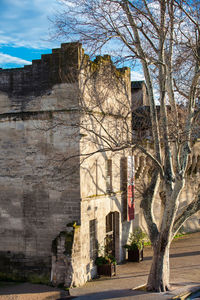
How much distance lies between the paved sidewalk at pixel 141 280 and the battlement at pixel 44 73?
7.28 m

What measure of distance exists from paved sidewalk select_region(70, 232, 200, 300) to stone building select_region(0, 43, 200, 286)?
0.81m

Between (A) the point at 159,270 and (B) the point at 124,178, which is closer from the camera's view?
(A) the point at 159,270

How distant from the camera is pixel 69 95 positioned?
1426 cm

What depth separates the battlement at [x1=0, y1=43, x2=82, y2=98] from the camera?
46.8 feet

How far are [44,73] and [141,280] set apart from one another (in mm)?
8439

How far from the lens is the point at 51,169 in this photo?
14477 mm

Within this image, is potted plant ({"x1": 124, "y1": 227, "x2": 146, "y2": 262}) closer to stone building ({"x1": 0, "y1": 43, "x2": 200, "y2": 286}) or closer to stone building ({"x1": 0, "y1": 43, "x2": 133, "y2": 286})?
stone building ({"x1": 0, "y1": 43, "x2": 200, "y2": 286})

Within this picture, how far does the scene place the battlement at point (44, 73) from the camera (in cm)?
1426

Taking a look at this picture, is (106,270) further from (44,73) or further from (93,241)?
(44,73)

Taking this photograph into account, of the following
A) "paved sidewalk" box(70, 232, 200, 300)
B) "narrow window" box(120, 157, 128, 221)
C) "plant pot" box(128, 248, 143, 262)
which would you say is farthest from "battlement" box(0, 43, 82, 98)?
"plant pot" box(128, 248, 143, 262)

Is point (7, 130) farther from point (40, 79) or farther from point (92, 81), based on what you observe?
point (92, 81)

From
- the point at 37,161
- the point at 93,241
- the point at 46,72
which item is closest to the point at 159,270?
the point at 93,241

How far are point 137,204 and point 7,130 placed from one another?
8663 mm

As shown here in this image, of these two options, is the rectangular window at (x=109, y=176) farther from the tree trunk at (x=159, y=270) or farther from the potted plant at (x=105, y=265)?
the tree trunk at (x=159, y=270)
